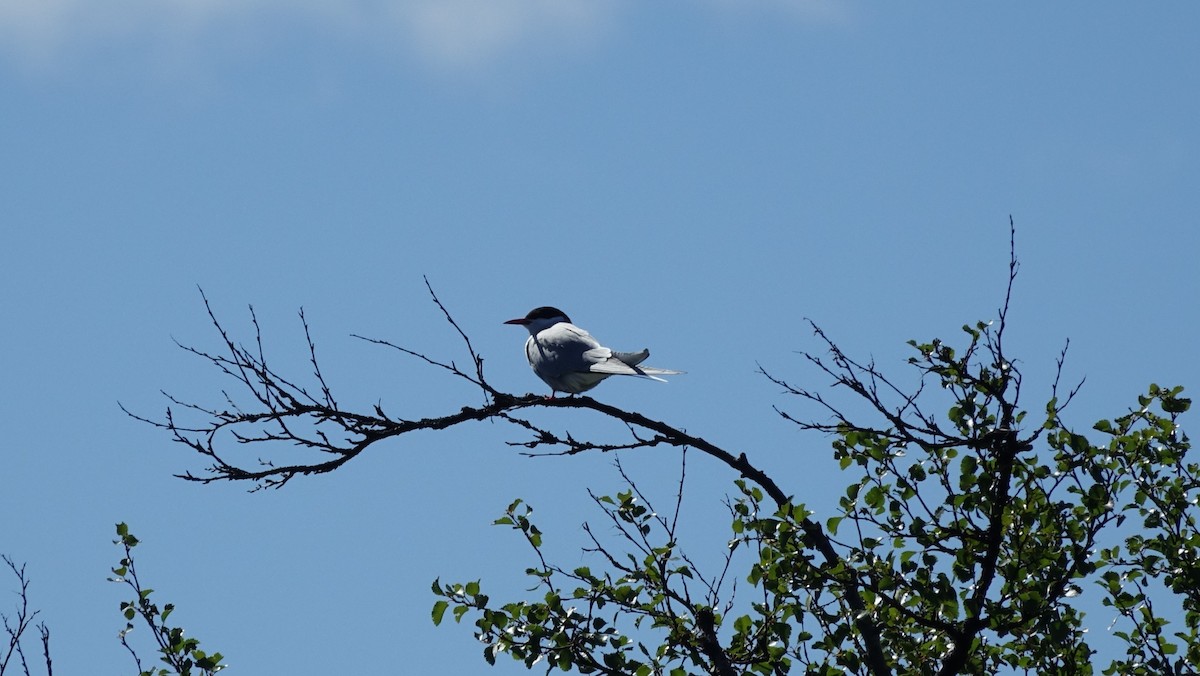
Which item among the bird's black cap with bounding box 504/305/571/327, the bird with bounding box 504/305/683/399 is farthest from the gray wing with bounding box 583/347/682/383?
the bird's black cap with bounding box 504/305/571/327

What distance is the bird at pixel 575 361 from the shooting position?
358 inches

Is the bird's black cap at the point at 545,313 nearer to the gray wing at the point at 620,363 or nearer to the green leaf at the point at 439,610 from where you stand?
the gray wing at the point at 620,363

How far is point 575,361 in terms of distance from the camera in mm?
9641

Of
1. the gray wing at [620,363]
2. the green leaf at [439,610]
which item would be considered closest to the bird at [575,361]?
the gray wing at [620,363]

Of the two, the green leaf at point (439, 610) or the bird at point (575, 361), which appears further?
the bird at point (575, 361)

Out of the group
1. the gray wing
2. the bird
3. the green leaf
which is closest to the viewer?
the green leaf

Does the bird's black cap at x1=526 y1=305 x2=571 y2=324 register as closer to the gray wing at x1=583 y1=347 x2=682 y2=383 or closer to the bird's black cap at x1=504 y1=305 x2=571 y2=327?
the bird's black cap at x1=504 y1=305 x2=571 y2=327

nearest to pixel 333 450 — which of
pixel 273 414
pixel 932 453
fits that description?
pixel 273 414

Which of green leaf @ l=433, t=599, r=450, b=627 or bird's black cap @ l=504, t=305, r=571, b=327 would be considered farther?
bird's black cap @ l=504, t=305, r=571, b=327

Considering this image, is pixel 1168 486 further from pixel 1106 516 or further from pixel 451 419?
pixel 451 419

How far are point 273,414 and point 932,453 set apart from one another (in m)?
3.31

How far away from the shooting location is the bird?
29.8 feet

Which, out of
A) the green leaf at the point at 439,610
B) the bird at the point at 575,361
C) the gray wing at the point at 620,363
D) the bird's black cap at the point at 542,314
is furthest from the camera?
the bird's black cap at the point at 542,314

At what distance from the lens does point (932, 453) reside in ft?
20.9
